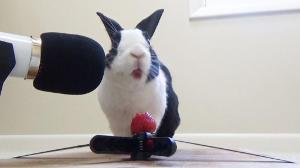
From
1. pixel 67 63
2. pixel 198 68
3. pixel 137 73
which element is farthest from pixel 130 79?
pixel 198 68

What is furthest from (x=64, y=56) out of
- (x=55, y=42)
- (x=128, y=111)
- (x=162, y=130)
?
(x=162, y=130)

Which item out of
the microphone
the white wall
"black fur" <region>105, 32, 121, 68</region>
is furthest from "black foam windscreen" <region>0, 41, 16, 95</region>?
the white wall

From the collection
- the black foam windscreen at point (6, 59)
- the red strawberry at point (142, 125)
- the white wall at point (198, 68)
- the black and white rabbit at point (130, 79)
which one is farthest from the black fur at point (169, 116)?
the white wall at point (198, 68)

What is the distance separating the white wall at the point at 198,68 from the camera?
130 centimetres

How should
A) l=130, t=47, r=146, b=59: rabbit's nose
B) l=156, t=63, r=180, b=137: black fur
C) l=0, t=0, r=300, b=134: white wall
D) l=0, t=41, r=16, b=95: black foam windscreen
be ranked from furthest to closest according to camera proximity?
l=0, t=0, r=300, b=134: white wall → l=156, t=63, r=180, b=137: black fur → l=130, t=47, r=146, b=59: rabbit's nose → l=0, t=41, r=16, b=95: black foam windscreen

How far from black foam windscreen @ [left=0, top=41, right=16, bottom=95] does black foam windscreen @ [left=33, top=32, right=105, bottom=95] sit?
4 centimetres

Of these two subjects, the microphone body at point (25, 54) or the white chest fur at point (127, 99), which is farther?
the white chest fur at point (127, 99)

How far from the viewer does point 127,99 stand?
602mm

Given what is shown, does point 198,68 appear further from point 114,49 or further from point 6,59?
point 6,59

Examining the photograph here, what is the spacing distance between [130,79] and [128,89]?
19mm

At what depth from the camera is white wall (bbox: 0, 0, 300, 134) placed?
130 cm

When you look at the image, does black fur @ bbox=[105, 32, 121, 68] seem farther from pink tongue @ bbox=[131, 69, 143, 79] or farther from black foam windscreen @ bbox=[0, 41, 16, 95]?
black foam windscreen @ bbox=[0, 41, 16, 95]

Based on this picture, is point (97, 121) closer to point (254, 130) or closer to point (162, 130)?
point (254, 130)

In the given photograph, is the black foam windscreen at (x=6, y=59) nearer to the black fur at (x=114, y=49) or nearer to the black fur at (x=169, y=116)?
the black fur at (x=114, y=49)
